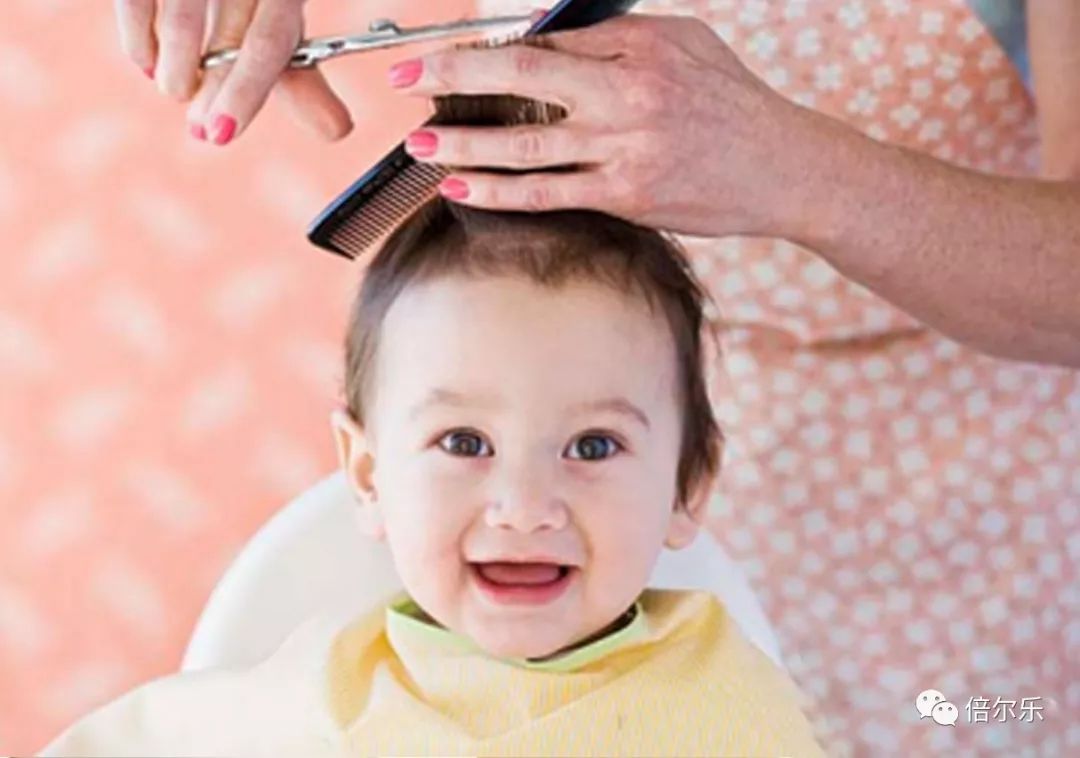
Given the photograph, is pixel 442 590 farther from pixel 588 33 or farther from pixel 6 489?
pixel 6 489

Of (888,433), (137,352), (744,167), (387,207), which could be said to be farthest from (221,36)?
(888,433)

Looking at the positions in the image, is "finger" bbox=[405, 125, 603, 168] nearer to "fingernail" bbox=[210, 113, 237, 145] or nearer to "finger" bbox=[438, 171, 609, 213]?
"finger" bbox=[438, 171, 609, 213]

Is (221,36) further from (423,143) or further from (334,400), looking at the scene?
(334,400)

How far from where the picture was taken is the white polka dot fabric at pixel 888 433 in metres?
1.11

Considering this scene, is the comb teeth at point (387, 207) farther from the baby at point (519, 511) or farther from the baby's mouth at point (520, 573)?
the baby's mouth at point (520, 573)

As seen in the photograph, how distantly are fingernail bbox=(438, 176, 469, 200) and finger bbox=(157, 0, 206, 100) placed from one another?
7.6 inches

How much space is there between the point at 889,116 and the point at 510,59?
1.62 feet

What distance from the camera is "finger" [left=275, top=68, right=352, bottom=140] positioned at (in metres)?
0.89

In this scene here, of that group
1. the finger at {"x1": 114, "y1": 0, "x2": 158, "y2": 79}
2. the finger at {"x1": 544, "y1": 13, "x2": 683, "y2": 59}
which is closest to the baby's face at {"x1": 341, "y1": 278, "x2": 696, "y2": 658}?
the finger at {"x1": 544, "y1": 13, "x2": 683, "y2": 59}

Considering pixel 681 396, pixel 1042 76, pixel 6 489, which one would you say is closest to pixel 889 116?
pixel 1042 76

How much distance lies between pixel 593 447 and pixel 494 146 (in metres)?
0.15

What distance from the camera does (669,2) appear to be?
3.65 feet

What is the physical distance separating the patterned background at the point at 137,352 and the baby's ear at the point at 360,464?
35 cm

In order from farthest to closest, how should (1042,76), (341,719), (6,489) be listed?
(6,489)
(1042,76)
(341,719)
